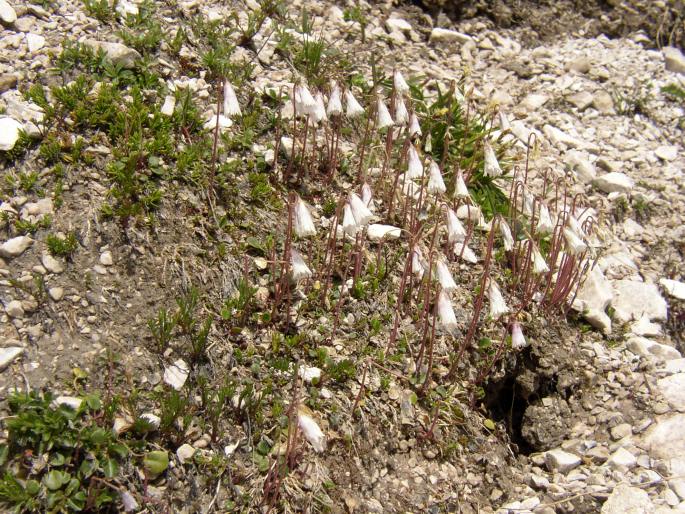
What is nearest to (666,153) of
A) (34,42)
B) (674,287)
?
(674,287)

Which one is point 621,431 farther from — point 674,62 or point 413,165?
point 674,62

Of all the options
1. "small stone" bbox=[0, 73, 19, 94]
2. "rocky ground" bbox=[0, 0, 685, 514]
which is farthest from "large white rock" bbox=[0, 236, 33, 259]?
"small stone" bbox=[0, 73, 19, 94]

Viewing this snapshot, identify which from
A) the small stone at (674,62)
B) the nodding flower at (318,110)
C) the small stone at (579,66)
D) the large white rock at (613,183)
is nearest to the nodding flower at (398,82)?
the nodding flower at (318,110)

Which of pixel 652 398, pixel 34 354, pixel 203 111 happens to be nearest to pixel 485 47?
pixel 203 111

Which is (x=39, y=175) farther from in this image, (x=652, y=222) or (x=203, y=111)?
(x=652, y=222)

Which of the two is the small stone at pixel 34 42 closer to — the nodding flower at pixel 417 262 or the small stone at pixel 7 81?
the small stone at pixel 7 81

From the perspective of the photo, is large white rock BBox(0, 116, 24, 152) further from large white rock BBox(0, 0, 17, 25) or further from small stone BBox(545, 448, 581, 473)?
small stone BBox(545, 448, 581, 473)

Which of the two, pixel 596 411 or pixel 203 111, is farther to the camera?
pixel 203 111
